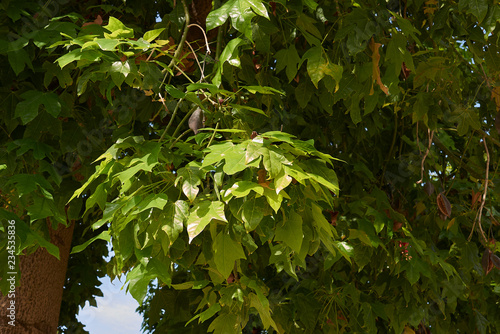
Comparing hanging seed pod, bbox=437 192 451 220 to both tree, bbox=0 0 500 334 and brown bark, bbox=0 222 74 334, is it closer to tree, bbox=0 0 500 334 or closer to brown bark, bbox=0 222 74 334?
tree, bbox=0 0 500 334

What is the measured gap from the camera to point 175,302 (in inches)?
106

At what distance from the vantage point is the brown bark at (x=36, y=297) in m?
2.83

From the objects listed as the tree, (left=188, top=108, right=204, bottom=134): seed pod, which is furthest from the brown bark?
(left=188, top=108, right=204, bottom=134): seed pod

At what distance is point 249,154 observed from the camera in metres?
1.41

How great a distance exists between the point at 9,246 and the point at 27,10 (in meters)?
1.07

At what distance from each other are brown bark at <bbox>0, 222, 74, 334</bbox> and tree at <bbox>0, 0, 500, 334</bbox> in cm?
4

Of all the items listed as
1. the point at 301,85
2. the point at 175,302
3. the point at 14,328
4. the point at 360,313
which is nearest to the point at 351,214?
the point at 360,313

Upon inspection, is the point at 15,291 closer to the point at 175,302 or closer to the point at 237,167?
the point at 175,302

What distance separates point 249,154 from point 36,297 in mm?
1956

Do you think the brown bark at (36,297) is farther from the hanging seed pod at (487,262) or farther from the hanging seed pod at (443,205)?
the hanging seed pod at (487,262)

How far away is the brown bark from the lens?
283cm

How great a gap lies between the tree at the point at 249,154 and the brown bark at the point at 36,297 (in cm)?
4

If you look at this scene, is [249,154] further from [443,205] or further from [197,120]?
[443,205]

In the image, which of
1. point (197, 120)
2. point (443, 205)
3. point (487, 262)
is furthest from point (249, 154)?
point (487, 262)
